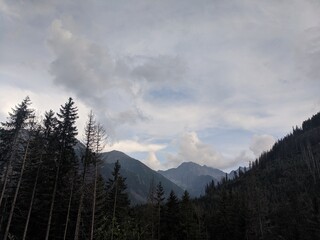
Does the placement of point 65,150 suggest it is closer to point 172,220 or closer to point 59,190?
point 59,190

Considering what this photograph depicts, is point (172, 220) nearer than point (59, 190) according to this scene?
No

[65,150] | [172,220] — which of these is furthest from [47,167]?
[172,220]

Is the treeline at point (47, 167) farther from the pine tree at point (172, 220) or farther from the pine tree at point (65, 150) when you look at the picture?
the pine tree at point (172, 220)

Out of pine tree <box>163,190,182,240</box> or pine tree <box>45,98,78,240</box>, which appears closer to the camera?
pine tree <box>45,98,78,240</box>

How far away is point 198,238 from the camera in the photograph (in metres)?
63.8

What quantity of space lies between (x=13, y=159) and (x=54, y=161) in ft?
13.2

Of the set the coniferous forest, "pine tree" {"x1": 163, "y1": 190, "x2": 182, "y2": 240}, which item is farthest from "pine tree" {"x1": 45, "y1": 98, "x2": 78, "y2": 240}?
"pine tree" {"x1": 163, "y1": 190, "x2": 182, "y2": 240}

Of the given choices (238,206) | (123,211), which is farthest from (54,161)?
(238,206)

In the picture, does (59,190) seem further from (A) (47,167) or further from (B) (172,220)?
(B) (172,220)

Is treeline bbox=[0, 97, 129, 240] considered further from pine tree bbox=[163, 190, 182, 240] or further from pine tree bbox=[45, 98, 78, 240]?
pine tree bbox=[163, 190, 182, 240]

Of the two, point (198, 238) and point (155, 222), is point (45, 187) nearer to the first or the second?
point (155, 222)

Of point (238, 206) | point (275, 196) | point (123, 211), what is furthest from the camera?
point (275, 196)

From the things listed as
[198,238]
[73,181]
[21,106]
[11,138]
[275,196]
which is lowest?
[198,238]

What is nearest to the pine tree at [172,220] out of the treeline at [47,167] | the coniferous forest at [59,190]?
the coniferous forest at [59,190]
